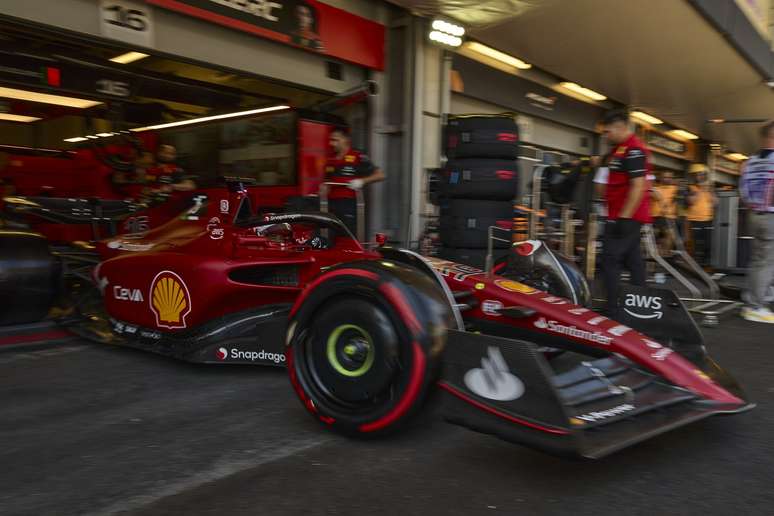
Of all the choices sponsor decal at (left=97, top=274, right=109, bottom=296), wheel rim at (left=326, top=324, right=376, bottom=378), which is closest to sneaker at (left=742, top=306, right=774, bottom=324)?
wheel rim at (left=326, top=324, right=376, bottom=378)

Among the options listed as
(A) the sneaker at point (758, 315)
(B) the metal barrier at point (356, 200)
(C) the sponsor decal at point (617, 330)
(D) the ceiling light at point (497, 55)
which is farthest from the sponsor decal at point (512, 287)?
(D) the ceiling light at point (497, 55)

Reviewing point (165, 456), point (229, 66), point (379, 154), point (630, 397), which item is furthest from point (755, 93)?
point (165, 456)

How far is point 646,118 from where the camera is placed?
55.7ft

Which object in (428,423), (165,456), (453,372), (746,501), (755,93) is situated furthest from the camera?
(755,93)

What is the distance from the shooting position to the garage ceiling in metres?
7.64

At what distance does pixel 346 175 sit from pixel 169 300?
3474 millimetres

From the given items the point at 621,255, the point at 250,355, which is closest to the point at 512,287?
the point at 250,355

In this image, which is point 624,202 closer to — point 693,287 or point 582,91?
point 693,287

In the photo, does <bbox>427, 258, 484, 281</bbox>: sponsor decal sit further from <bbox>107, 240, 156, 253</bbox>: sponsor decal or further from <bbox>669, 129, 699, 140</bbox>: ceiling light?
<bbox>669, 129, 699, 140</bbox>: ceiling light

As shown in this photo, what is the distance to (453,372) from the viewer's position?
6.35 ft

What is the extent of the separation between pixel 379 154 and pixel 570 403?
21.8 ft

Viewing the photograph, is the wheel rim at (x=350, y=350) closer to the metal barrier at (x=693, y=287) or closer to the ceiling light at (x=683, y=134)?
the metal barrier at (x=693, y=287)

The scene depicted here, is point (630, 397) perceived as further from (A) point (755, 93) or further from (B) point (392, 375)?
(A) point (755, 93)

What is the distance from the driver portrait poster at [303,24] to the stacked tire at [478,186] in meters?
2.11
